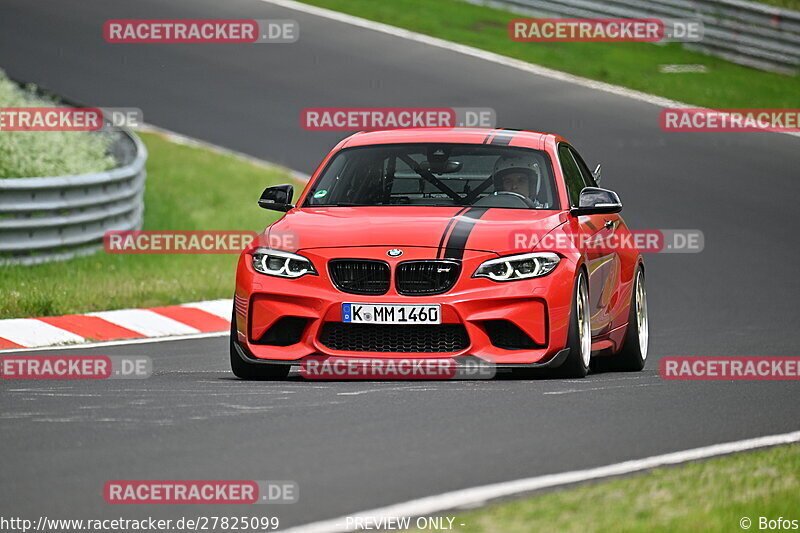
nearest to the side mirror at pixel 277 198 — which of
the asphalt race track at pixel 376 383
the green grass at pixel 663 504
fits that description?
the asphalt race track at pixel 376 383

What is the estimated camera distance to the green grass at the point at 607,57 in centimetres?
2595

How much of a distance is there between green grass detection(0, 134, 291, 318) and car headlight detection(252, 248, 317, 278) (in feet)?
14.6

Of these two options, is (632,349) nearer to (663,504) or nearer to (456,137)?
(456,137)

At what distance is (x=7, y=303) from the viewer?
13562mm

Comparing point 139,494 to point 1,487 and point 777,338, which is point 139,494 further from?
point 777,338

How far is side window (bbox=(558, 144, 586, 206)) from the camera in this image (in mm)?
10664

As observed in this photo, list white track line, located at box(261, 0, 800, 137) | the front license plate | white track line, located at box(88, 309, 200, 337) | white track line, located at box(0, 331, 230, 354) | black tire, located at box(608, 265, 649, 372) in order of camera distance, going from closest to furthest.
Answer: the front license plate
black tire, located at box(608, 265, 649, 372)
white track line, located at box(0, 331, 230, 354)
white track line, located at box(88, 309, 200, 337)
white track line, located at box(261, 0, 800, 137)

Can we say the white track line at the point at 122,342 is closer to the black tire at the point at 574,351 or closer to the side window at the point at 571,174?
the side window at the point at 571,174

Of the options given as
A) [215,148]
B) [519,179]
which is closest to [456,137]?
[519,179]

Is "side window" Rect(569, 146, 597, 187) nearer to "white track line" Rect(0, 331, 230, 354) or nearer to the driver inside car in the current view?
the driver inside car

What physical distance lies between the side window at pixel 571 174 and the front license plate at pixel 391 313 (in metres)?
1.73

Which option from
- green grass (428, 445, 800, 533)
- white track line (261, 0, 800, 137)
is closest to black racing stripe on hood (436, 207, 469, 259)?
green grass (428, 445, 800, 533)

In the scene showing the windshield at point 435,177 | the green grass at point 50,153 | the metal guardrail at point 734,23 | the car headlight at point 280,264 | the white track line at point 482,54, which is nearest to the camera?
the car headlight at point 280,264

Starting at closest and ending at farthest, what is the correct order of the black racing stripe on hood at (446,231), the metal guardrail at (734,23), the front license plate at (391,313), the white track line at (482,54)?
the front license plate at (391,313), the black racing stripe on hood at (446,231), the white track line at (482,54), the metal guardrail at (734,23)
